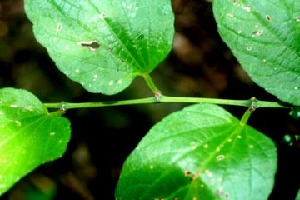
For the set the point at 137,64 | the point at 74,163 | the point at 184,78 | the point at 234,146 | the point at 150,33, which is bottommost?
the point at 74,163

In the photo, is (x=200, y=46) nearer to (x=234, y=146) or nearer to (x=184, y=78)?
(x=184, y=78)

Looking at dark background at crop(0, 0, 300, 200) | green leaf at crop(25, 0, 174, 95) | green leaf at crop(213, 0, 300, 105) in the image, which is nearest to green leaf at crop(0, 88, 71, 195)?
green leaf at crop(25, 0, 174, 95)

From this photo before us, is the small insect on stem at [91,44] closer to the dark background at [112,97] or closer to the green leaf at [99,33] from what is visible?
the green leaf at [99,33]

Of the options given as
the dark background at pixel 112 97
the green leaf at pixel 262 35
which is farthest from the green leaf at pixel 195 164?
the dark background at pixel 112 97

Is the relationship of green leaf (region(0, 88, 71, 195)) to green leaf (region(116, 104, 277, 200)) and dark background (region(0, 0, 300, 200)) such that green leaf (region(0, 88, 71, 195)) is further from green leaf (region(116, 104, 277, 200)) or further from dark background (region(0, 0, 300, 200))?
dark background (region(0, 0, 300, 200))

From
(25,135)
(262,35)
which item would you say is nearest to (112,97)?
(25,135)

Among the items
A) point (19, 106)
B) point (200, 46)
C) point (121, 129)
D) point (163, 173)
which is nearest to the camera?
point (163, 173)

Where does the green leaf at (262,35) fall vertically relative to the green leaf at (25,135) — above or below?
above

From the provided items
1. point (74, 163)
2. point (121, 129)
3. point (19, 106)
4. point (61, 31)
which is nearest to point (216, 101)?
point (61, 31)
